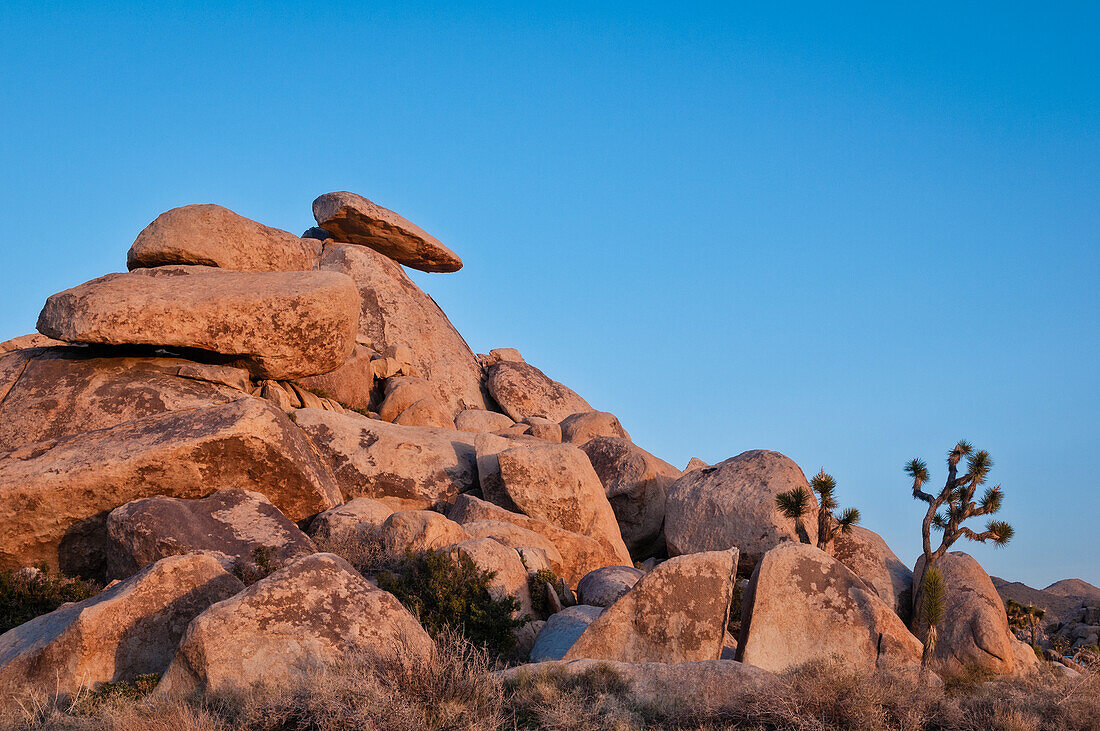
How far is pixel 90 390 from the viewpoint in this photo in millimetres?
21391

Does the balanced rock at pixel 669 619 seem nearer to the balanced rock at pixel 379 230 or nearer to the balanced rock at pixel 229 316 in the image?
the balanced rock at pixel 229 316

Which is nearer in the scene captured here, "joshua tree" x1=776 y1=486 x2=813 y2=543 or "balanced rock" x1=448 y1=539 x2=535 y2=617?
"balanced rock" x1=448 y1=539 x2=535 y2=617

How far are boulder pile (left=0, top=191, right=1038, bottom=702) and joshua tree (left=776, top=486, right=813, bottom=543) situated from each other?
0.24m

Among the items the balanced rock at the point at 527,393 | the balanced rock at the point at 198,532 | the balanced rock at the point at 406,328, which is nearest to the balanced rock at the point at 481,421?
the balanced rock at the point at 406,328

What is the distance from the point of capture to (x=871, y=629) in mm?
12438

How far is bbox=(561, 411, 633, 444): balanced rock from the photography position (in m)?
29.8

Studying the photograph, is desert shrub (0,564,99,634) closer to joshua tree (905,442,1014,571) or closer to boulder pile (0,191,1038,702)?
boulder pile (0,191,1038,702)

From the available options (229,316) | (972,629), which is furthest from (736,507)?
(229,316)

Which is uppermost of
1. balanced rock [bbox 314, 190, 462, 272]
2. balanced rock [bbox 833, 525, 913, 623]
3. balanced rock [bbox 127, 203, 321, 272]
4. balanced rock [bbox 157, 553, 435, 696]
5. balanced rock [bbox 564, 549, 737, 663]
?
balanced rock [bbox 314, 190, 462, 272]

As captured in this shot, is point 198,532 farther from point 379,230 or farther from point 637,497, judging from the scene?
point 379,230

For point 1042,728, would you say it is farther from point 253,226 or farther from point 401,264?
point 401,264

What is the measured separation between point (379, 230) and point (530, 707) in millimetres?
29727

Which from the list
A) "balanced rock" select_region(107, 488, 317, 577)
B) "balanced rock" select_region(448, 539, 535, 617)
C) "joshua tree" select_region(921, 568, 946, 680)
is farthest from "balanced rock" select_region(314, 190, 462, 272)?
"joshua tree" select_region(921, 568, 946, 680)

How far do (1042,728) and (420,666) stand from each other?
616 cm
